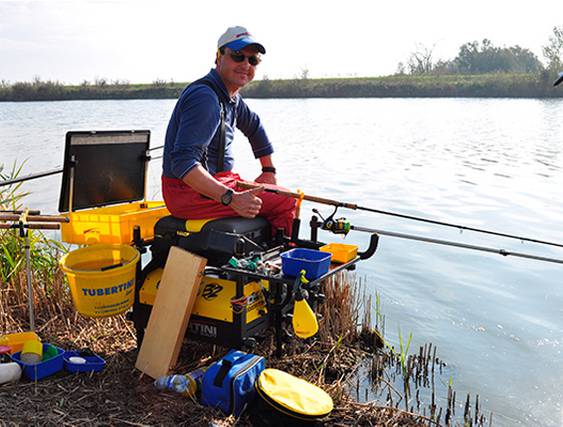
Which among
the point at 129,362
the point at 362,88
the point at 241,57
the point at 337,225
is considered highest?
the point at 362,88

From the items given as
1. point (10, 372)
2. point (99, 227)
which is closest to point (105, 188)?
point (99, 227)

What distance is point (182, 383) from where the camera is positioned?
305cm

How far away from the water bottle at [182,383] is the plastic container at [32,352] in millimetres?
639

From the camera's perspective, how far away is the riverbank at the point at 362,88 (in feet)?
88.6

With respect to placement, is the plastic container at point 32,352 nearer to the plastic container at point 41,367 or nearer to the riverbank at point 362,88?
the plastic container at point 41,367

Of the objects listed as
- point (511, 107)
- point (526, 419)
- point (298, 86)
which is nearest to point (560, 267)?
point (526, 419)

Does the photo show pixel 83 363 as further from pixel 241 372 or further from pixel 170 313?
pixel 241 372

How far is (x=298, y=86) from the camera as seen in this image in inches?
1260

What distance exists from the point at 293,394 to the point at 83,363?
46.7 inches

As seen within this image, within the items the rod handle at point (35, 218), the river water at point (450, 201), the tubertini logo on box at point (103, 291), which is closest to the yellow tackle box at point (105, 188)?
the rod handle at point (35, 218)

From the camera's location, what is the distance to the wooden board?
3.16 m

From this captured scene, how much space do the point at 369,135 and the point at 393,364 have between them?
45.0 feet

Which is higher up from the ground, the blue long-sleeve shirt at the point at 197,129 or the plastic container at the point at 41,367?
the blue long-sleeve shirt at the point at 197,129

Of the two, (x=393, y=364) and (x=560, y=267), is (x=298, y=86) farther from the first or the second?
(x=393, y=364)
